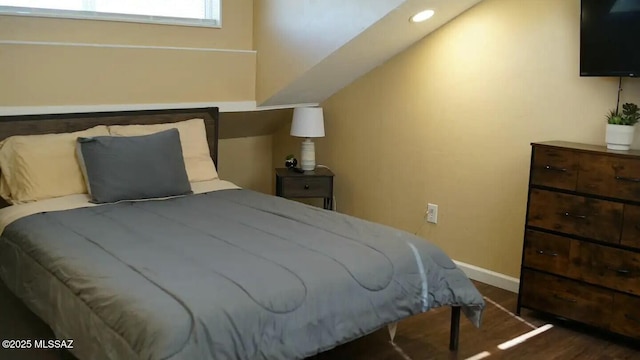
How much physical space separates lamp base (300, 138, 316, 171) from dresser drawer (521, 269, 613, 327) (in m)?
1.72

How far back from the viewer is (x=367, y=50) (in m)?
3.89

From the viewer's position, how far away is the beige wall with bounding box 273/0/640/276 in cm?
334

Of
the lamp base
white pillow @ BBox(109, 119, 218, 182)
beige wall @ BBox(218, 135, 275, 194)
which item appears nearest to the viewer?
white pillow @ BBox(109, 119, 218, 182)

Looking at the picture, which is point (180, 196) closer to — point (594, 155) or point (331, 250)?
point (331, 250)

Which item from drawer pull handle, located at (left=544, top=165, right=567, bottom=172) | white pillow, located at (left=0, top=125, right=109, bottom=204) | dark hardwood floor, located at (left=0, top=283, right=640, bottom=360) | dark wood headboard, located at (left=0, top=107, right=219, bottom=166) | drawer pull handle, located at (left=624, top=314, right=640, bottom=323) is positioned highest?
dark wood headboard, located at (left=0, top=107, right=219, bottom=166)

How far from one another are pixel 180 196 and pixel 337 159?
145 centimetres

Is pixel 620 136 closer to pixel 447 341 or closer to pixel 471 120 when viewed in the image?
pixel 471 120

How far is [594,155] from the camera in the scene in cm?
295

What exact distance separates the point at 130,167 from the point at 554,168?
220 centimetres

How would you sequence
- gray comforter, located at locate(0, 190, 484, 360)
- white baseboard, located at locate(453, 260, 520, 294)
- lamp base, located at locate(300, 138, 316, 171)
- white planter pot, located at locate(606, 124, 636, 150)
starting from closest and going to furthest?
gray comforter, located at locate(0, 190, 484, 360), white planter pot, located at locate(606, 124, 636, 150), white baseboard, located at locate(453, 260, 520, 294), lamp base, located at locate(300, 138, 316, 171)

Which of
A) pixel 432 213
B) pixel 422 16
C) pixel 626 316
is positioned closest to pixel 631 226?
pixel 626 316

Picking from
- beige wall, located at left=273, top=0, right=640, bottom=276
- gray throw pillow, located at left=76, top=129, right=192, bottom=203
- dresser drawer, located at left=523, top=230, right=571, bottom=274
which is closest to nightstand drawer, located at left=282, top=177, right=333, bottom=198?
beige wall, located at left=273, top=0, right=640, bottom=276

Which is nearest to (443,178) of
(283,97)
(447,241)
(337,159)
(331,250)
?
(447,241)

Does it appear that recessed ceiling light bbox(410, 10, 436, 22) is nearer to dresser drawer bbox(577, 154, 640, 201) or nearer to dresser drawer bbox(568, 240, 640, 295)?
dresser drawer bbox(577, 154, 640, 201)
